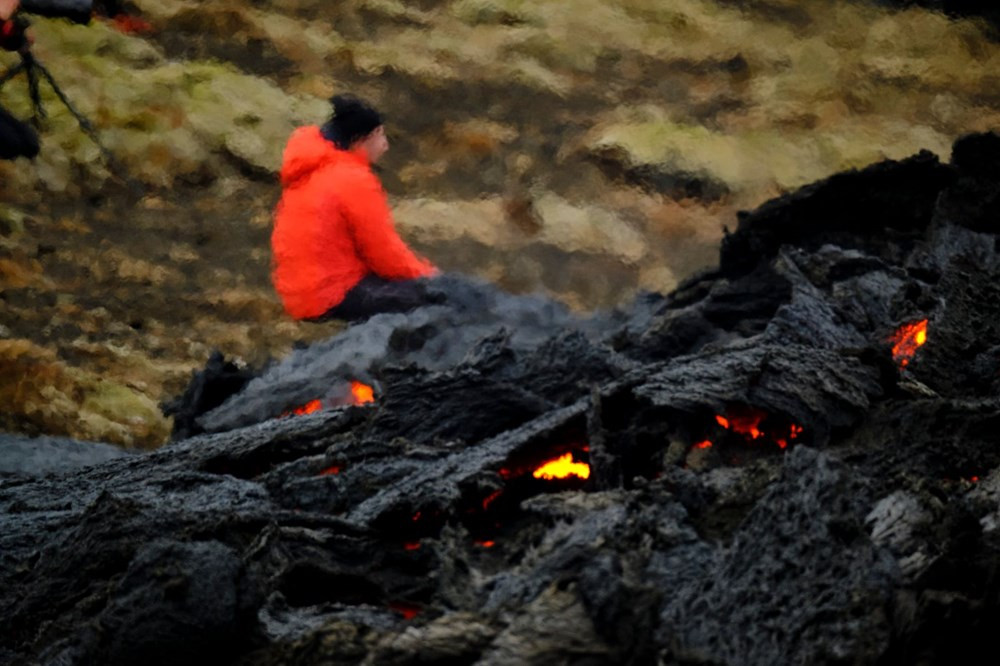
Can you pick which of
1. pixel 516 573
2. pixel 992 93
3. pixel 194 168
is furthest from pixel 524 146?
pixel 516 573

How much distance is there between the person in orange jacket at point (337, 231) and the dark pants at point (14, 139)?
7.37ft

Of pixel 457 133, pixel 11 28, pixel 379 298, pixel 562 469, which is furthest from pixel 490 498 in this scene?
pixel 11 28

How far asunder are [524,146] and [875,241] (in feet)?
12.9

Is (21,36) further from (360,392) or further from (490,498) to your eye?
(490,498)

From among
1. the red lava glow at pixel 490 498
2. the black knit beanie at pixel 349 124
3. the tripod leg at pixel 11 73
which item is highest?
the red lava glow at pixel 490 498

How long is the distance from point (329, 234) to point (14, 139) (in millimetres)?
2602

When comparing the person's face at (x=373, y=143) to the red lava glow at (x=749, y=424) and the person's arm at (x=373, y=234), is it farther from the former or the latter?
the red lava glow at (x=749, y=424)

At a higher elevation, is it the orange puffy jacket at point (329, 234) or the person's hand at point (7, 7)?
the person's hand at point (7, 7)

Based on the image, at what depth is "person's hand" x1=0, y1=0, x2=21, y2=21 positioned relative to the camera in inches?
250

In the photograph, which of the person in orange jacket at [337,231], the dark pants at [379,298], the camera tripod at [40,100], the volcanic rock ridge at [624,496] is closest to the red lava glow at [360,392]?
the volcanic rock ridge at [624,496]

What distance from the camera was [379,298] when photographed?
5.33 meters

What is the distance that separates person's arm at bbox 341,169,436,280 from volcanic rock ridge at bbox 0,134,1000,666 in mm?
1392

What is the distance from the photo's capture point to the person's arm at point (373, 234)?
5.46m

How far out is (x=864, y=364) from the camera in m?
2.75
